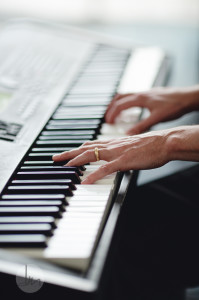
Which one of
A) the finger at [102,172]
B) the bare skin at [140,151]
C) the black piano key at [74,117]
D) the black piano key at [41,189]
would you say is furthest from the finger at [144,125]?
the black piano key at [41,189]

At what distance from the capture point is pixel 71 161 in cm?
120

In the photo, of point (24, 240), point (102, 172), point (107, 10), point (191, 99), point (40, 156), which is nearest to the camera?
point (24, 240)

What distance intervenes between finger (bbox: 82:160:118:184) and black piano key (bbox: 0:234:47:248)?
255 mm

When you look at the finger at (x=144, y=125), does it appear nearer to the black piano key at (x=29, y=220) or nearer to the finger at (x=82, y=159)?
the finger at (x=82, y=159)

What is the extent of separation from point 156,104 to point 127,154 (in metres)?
0.45

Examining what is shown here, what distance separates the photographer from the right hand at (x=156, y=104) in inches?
60.6

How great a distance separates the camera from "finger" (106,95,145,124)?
1.52 m

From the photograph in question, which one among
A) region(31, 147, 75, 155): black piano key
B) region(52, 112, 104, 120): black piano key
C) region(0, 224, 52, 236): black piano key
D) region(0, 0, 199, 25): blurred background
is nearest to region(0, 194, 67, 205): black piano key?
region(0, 224, 52, 236): black piano key

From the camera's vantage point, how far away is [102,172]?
3.78ft

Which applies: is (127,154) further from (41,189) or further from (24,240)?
(24,240)

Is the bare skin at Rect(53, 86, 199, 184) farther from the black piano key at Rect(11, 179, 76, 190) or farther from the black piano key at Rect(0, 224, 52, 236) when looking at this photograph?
the black piano key at Rect(0, 224, 52, 236)

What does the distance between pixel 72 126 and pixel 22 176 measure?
338mm

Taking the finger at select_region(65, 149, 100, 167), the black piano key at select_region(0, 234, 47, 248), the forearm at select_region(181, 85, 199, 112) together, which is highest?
the forearm at select_region(181, 85, 199, 112)

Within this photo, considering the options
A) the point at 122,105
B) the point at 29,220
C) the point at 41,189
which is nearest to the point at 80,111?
the point at 122,105
